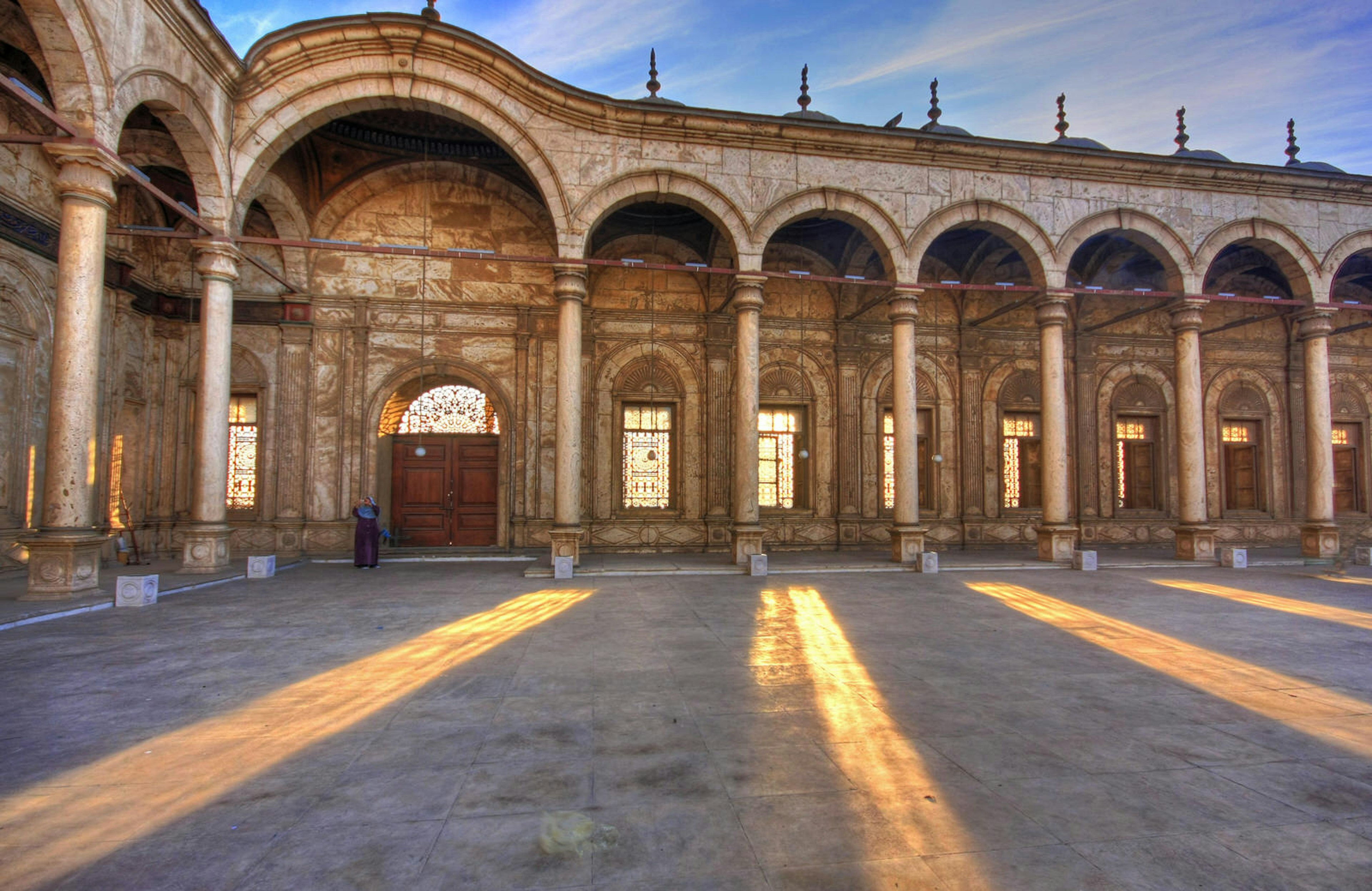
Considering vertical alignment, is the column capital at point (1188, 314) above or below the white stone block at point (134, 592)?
above

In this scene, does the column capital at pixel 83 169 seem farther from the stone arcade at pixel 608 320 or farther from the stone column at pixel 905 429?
the stone column at pixel 905 429

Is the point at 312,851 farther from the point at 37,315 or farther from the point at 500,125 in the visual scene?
the point at 37,315

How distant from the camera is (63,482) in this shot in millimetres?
7258

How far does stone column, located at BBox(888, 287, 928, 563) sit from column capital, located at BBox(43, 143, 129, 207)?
10.8 meters

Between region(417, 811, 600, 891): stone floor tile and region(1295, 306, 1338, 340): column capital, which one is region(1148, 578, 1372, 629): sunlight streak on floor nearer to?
region(1295, 306, 1338, 340): column capital

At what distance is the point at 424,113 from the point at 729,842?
12817 mm

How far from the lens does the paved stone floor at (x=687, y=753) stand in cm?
239

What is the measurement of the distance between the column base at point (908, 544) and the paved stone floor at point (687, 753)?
440 cm

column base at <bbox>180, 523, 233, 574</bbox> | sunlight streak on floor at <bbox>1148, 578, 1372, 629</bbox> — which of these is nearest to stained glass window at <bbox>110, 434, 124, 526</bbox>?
column base at <bbox>180, 523, 233, 574</bbox>

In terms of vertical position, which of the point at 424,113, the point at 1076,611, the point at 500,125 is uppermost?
the point at 424,113

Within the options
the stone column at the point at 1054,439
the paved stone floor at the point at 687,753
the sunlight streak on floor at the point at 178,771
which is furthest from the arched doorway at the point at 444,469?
the stone column at the point at 1054,439

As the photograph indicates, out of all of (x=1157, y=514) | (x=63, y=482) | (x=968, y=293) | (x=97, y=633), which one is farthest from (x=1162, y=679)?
(x=1157, y=514)

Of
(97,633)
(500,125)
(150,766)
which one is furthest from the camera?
(500,125)

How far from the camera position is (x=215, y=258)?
32.1 feet
